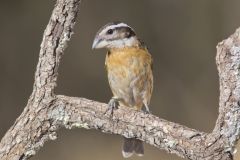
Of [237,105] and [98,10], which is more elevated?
[98,10]

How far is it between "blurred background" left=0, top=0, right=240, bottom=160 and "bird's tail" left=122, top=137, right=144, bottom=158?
2063 millimetres

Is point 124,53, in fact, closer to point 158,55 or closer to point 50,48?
point 50,48

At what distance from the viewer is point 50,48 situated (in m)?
2.47

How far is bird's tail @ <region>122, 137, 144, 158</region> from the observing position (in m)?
3.70

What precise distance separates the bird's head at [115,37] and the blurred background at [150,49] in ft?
7.87

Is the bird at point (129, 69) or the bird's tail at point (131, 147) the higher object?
the bird at point (129, 69)

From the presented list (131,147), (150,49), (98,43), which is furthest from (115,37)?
(150,49)

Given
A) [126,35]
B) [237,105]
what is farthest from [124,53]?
[237,105]

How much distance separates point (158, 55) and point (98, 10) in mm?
690

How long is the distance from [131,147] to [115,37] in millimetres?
690

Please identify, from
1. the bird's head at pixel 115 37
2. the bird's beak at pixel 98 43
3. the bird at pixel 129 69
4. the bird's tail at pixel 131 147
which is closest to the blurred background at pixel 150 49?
the bird's tail at pixel 131 147

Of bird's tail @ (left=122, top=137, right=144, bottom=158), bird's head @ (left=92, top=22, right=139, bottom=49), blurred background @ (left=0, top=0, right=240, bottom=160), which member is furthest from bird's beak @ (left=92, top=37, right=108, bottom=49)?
blurred background @ (left=0, top=0, right=240, bottom=160)

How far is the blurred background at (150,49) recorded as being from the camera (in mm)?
6031

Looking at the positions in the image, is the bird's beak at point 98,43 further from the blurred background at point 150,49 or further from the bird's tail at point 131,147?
the blurred background at point 150,49
